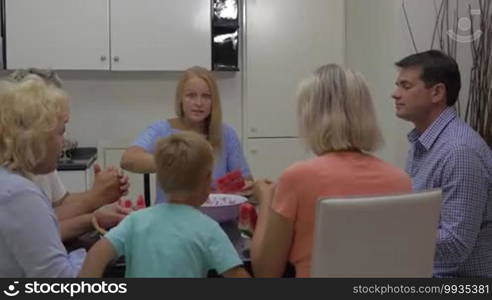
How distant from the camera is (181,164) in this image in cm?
143

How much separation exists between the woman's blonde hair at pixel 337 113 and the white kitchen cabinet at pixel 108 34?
2.35 m

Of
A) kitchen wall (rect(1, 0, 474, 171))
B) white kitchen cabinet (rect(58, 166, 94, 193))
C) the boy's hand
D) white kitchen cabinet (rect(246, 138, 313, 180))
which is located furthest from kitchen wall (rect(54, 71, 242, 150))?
the boy's hand

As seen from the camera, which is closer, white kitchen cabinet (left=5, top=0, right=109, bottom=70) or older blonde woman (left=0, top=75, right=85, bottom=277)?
older blonde woman (left=0, top=75, right=85, bottom=277)

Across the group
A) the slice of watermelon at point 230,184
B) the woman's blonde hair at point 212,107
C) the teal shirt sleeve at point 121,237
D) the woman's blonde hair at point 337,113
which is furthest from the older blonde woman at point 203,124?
the teal shirt sleeve at point 121,237

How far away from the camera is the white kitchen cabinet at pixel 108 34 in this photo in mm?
3635

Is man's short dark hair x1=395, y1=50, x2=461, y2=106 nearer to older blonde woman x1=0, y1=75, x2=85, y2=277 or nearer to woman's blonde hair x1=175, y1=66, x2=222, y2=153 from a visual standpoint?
woman's blonde hair x1=175, y1=66, x2=222, y2=153

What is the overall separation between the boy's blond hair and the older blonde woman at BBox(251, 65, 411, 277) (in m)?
0.20

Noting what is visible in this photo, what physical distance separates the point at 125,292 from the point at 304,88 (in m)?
0.69

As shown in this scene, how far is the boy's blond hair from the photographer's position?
1.43 meters

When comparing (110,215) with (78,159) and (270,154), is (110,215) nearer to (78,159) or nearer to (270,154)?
(78,159)

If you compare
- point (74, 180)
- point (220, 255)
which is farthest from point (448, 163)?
point (74, 180)

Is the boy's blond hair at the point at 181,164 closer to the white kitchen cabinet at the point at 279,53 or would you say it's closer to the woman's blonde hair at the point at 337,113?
the woman's blonde hair at the point at 337,113

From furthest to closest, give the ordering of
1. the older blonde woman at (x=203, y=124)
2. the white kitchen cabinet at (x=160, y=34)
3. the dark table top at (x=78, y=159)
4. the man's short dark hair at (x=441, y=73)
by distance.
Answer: the white kitchen cabinet at (x=160, y=34)
the dark table top at (x=78, y=159)
the older blonde woman at (x=203, y=124)
the man's short dark hair at (x=441, y=73)

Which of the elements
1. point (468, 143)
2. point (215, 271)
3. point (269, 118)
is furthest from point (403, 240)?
point (269, 118)
